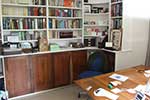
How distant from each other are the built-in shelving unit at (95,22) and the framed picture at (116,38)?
1.32 feet

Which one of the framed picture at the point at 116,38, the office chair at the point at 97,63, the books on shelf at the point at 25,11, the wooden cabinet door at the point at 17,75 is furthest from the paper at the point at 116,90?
the books on shelf at the point at 25,11

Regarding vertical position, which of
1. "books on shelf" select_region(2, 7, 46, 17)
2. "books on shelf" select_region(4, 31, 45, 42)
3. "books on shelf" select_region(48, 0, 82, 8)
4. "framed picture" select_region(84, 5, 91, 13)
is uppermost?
"books on shelf" select_region(48, 0, 82, 8)

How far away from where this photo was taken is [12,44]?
3373 mm

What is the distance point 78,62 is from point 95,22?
1.18 meters

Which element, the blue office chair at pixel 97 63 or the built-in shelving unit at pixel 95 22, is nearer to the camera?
the blue office chair at pixel 97 63

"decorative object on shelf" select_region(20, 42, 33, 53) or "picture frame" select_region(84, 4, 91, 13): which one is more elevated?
"picture frame" select_region(84, 4, 91, 13)

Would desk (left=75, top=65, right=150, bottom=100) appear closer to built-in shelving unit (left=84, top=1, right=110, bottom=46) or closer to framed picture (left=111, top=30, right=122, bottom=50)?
framed picture (left=111, top=30, right=122, bottom=50)

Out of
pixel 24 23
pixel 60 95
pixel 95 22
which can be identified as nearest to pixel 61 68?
pixel 60 95

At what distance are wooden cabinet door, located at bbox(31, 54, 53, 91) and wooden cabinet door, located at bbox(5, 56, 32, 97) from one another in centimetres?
14

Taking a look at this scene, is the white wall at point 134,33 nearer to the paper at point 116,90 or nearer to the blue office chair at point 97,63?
the blue office chair at point 97,63

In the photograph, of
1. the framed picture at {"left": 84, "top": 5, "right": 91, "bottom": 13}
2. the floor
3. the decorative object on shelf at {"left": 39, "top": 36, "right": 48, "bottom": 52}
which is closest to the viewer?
the floor

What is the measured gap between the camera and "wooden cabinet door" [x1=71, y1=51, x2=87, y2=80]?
3.85m

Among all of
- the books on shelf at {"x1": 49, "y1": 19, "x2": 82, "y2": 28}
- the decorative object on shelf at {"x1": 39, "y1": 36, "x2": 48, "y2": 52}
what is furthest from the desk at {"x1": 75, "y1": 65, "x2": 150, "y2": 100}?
the books on shelf at {"x1": 49, "y1": 19, "x2": 82, "y2": 28}

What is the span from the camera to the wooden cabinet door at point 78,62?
3.85 metres
